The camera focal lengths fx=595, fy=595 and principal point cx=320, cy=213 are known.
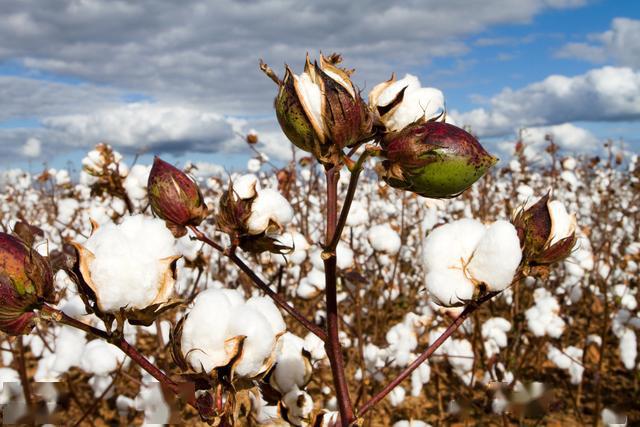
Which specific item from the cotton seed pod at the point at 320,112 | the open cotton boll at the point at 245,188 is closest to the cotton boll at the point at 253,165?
the open cotton boll at the point at 245,188

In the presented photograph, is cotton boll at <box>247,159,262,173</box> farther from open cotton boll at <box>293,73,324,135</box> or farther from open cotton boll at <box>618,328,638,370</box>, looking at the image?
open cotton boll at <box>293,73,324,135</box>

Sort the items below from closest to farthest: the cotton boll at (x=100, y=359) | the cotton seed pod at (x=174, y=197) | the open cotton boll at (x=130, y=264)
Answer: the open cotton boll at (x=130, y=264) → the cotton seed pod at (x=174, y=197) → the cotton boll at (x=100, y=359)

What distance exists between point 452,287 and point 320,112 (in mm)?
373

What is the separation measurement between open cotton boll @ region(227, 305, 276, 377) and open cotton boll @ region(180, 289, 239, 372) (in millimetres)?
14

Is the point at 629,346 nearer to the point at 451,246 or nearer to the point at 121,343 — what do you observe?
the point at 451,246

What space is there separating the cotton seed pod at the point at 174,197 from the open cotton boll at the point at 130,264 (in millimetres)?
289

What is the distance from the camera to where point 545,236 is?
1.10m

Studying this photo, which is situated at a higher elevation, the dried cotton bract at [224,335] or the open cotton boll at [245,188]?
the open cotton boll at [245,188]

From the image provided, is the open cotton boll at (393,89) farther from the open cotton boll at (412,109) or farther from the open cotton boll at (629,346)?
the open cotton boll at (629,346)

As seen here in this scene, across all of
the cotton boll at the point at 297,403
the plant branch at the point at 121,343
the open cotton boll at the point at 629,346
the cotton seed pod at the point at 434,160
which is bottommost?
the open cotton boll at the point at 629,346

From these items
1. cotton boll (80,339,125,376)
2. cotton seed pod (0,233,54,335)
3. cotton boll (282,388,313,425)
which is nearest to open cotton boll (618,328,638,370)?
cotton boll (80,339,125,376)

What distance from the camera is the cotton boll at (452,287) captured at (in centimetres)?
100

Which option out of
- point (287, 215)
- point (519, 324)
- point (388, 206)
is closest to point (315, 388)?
point (519, 324)

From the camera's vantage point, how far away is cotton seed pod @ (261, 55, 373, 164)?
2.93 feet
